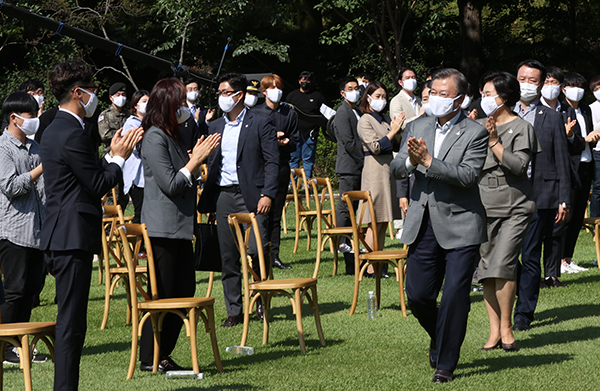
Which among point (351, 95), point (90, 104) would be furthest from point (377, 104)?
point (90, 104)

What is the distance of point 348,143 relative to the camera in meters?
9.70

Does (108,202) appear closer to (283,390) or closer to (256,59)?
(256,59)

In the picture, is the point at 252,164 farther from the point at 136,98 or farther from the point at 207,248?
the point at 136,98

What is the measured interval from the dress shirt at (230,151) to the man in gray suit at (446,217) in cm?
217

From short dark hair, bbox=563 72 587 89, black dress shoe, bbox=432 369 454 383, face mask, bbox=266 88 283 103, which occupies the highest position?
short dark hair, bbox=563 72 587 89

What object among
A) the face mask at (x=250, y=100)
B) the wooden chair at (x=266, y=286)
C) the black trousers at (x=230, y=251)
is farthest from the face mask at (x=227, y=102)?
the face mask at (x=250, y=100)

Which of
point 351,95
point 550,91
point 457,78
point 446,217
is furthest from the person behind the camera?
point 351,95

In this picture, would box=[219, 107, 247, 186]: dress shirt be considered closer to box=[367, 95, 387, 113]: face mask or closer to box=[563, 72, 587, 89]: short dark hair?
box=[367, 95, 387, 113]: face mask

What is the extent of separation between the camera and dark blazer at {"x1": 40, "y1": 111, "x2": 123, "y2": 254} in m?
4.51

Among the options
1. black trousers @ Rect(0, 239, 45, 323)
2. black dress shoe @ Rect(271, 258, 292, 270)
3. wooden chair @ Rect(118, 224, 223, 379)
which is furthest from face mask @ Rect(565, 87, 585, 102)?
black trousers @ Rect(0, 239, 45, 323)

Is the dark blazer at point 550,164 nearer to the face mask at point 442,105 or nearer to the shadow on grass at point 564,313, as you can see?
the shadow on grass at point 564,313

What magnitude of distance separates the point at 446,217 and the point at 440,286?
45 centimetres

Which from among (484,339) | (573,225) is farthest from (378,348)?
(573,225)

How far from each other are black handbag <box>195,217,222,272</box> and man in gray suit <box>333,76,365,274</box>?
10.9ft
